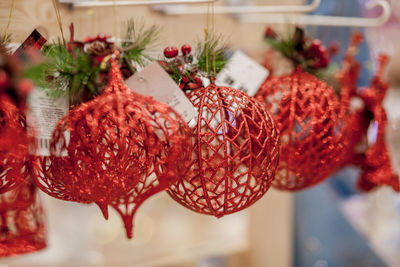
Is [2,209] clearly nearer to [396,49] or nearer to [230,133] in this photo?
[230,133]

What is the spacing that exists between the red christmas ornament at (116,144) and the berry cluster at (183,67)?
0.12 meters

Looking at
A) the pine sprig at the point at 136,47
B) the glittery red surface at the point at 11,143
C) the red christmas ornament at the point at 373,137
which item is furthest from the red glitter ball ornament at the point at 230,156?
the red christmas ornament at the point at 373,137

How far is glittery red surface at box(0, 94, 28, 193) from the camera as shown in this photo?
638mm

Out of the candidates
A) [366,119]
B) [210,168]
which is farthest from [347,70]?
[210,168]

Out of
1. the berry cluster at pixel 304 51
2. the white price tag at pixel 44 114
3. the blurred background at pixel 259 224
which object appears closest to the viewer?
the white price tag at pixel 44 114

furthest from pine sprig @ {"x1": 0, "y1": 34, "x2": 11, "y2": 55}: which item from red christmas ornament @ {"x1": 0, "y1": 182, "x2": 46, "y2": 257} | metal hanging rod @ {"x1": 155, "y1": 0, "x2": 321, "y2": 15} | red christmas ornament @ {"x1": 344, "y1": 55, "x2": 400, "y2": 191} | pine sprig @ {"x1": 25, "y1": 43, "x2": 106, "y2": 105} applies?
red christmas ornament @ {"x1": 344, "y1": 55, "x2": 400, "y2": 191}

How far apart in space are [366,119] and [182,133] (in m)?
0.67

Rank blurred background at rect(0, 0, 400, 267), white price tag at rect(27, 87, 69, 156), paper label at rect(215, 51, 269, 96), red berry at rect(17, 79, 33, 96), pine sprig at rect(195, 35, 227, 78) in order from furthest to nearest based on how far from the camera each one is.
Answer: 1. blurred background at rect(0, 0, 400, 267)
2. paper label at rect(215, 51, 269, 96)
3. pine sprig at rect(195, 35, 227, 78)
4. white price tag at rect(27, 87, 69, 156)
5. red berry at rect(17, 79, 33, 96)

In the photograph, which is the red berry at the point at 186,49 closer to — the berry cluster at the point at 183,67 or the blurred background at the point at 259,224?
the berry cluster at the point at 183,67

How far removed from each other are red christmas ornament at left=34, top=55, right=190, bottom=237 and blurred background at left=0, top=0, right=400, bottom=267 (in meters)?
0.55

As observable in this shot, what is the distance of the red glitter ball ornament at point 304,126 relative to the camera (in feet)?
2.88

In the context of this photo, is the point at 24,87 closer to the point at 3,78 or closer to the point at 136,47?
the point at 3,78

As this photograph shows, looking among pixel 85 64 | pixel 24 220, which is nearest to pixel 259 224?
pixel 24 220

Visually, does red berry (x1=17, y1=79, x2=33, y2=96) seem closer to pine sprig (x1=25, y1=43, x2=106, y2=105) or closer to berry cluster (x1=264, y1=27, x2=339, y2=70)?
pine sprig (x1=25, y1=43, x2=106, y2=105)
